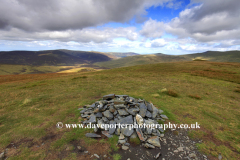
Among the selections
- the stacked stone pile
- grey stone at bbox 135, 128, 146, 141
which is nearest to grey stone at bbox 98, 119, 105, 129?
the stacked stone pile

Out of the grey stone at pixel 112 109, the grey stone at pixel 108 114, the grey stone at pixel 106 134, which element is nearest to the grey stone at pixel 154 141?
the grey stone at pixel 106 134

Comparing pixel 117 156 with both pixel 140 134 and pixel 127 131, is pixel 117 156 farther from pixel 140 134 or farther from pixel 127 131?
pixel 140 134

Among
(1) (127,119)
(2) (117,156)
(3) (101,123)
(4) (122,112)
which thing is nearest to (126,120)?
(1) (127,119)

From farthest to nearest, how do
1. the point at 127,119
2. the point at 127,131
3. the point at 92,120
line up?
the point at 92,120, the point at 127,119, the point at 127,131

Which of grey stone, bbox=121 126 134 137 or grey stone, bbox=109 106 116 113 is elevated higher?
grey stone, bbox=109 106 116 113

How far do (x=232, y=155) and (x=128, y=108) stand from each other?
25.8ft

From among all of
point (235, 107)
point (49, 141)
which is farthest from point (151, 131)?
point (235, 107)

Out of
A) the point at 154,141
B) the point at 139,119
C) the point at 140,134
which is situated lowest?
the point at 154,141

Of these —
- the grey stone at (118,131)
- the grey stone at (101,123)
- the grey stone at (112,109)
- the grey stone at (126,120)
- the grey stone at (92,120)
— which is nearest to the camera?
the grey stone at (118,131)

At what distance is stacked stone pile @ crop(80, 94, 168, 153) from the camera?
27.1 ft

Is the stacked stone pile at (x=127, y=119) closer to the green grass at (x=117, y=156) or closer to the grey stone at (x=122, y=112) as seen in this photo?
the grey stone at (x=122, y=112)

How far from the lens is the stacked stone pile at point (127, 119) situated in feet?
27.1

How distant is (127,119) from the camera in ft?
31.1

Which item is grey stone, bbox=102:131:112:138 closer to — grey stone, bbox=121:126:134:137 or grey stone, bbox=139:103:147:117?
grey stone, bbox=121:126:134:137
